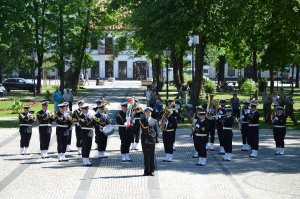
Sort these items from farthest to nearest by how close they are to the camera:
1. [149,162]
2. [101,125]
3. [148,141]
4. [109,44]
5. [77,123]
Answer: [109,44] → [77,123] → [101,125] → [148,141] → [149,162]

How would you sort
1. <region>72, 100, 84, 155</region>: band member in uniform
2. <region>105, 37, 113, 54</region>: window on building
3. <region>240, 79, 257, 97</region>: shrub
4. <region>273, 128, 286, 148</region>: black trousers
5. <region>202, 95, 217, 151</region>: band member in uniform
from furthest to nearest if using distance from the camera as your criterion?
<region>105, 37, 113, 54</region>: window on building, <region>240, 79, 257, 97</region>: shrub, <region>202, 95, 217, 151</region>: band member in uniform, <region>273, 128, 286, 148</region>: black trousers, <region>72, 100, 84, 155</region>: band member in uniform

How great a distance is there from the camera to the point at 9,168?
56.6ft

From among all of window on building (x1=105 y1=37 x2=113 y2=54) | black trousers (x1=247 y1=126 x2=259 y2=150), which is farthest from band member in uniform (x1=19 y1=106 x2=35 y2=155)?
window on building (x1=105 y1=37 x2=113 y2=54)

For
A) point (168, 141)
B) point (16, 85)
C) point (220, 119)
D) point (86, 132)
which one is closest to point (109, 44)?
point (16, 85)

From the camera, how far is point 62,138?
18781mm

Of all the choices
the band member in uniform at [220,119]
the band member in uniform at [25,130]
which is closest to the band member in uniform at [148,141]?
the band member in uniform at [220,119]

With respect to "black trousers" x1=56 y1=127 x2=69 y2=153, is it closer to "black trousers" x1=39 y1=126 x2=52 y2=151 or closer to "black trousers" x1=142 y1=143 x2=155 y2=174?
"black trousers" x1=39 y1=126 x2=52 y2=151

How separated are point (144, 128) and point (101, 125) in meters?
2.72

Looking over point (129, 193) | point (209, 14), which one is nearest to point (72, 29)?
point (209, 14)

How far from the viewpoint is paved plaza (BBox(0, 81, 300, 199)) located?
13680 millimetres

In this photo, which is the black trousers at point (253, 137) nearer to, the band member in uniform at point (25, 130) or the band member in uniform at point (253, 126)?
the band member in uniform at point (253, 126)

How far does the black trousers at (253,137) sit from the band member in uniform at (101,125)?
16.2ft

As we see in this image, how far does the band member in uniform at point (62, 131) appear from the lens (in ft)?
60.9

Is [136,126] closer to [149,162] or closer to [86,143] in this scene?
[86,143]
